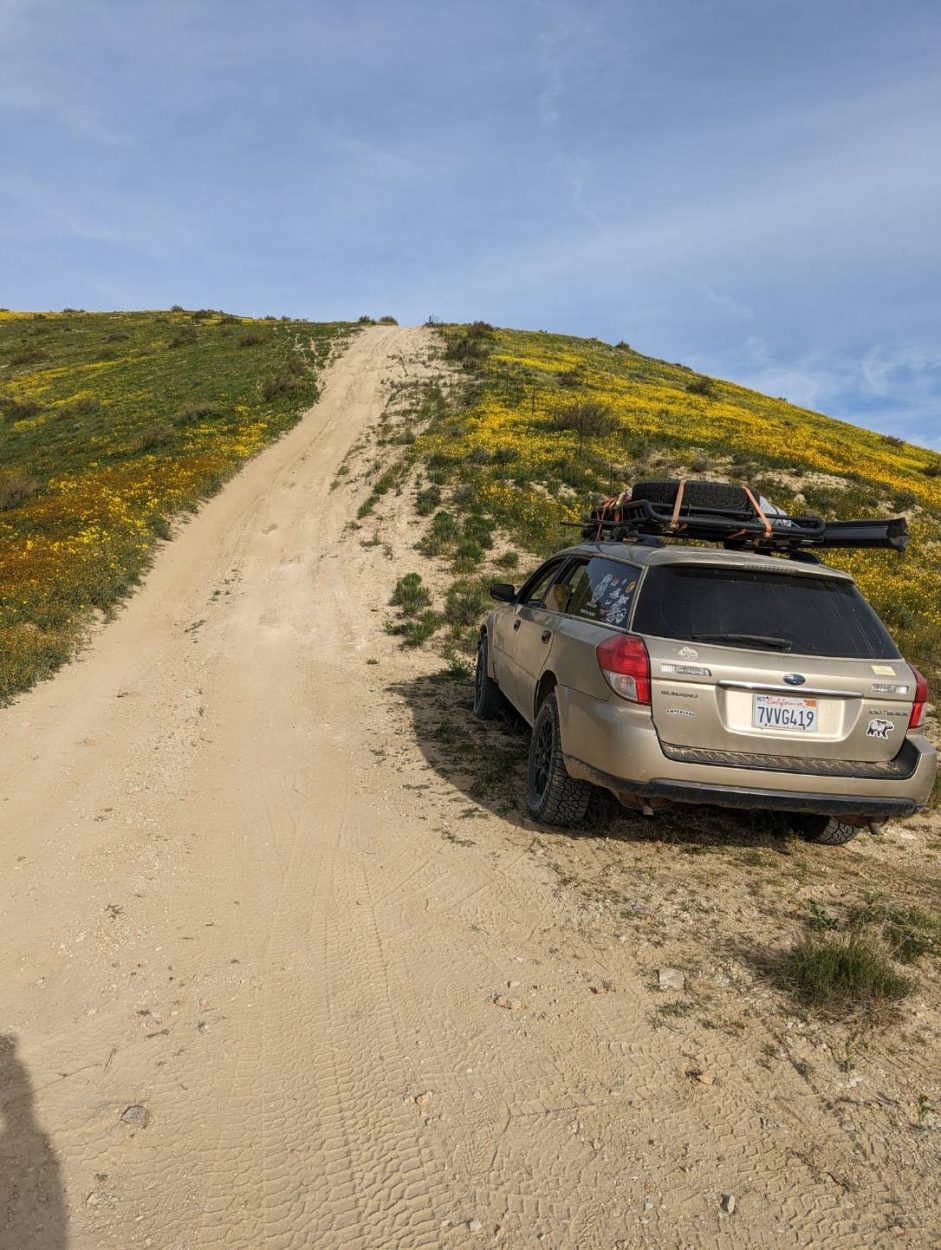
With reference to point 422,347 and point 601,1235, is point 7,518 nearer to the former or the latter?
point 601,1235

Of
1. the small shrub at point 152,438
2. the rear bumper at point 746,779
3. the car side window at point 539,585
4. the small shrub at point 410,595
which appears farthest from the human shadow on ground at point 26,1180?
the small shrub at point 152,438

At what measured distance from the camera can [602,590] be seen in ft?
16.7

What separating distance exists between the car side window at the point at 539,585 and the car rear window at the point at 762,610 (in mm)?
1812

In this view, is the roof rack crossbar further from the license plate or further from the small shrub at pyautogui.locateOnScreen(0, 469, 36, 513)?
the small shrub at pyautogui.locateOnScreen(0, 469, 36, 513)

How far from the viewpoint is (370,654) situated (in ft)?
33.1

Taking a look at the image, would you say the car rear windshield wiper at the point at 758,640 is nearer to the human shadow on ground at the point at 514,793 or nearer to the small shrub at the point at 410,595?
the human shadow on ground at the point at 514,793

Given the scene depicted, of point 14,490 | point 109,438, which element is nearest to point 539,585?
point 14,490

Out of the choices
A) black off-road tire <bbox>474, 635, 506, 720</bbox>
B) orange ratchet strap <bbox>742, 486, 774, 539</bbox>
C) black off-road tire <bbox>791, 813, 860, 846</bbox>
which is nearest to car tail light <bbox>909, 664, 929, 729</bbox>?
black off-road tire <bbox>791, 813, 860, 846</bbox>

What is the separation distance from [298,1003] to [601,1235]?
151cm

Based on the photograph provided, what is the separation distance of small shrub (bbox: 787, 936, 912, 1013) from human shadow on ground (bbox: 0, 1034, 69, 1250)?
2776 millimetres

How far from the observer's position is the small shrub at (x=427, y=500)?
1694cm

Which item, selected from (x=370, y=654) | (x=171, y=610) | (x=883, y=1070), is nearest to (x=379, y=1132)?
(x=883, y=1070)

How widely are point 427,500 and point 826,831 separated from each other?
44.1 feet

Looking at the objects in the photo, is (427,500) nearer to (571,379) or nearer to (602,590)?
(602,590)
